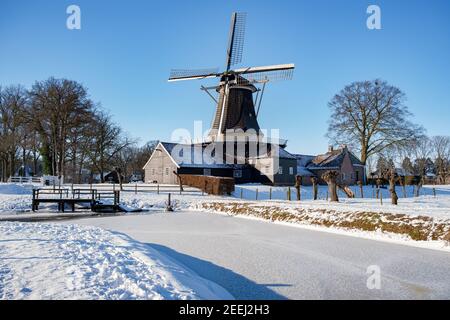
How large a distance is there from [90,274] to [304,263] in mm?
4745

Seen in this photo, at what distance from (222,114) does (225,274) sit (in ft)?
120

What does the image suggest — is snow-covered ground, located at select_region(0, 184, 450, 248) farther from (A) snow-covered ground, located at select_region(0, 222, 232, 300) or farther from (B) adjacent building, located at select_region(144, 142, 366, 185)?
(B) adjacent building, located at select_region(144, 142, 366, 185)

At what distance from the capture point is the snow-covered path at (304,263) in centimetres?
621

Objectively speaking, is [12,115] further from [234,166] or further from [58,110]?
[234,166]

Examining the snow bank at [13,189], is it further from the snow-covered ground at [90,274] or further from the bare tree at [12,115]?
the snow-covered ground at [90,274]

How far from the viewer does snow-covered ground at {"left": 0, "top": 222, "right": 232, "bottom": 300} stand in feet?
16.7

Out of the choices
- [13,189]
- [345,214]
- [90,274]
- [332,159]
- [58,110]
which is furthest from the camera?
[332,159]

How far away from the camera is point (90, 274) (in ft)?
19.8

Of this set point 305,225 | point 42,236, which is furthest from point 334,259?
point 42,236

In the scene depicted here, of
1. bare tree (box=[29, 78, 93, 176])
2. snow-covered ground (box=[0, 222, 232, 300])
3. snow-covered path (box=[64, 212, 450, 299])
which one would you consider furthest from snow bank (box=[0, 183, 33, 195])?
snow-covered ground (box=[0, 222, 232, 300])

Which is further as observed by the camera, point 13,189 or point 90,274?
point 13,189

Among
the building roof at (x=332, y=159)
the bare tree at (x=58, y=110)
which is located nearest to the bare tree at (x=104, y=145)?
the bare tree at (x=58, y=110)

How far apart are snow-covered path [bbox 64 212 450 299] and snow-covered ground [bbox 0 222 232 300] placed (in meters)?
0.90

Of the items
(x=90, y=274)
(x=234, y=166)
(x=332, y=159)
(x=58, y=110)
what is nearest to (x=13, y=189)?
(x=58, y=110)
